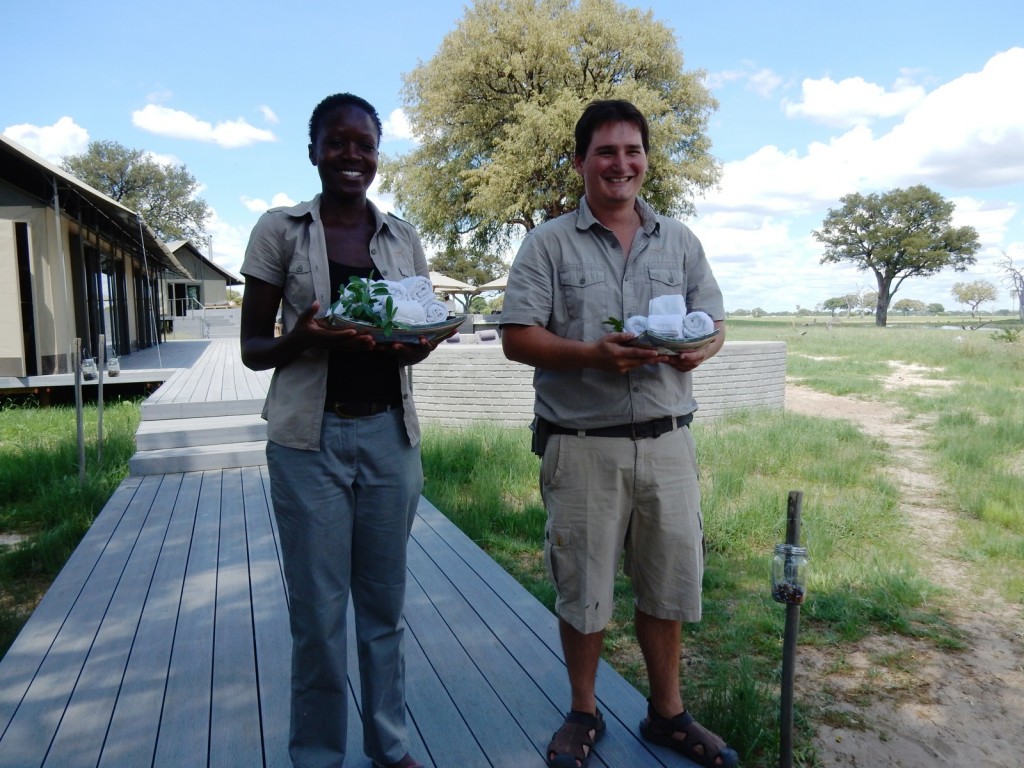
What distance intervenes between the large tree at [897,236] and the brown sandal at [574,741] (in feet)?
169

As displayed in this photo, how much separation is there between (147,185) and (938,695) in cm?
4735

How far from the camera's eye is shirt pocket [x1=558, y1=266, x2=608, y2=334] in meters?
2.03

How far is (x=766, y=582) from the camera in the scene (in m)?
4.13

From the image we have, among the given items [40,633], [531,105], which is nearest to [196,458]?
[40,633]

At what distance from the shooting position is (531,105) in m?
20.4

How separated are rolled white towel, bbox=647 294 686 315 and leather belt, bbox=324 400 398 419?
723 mm

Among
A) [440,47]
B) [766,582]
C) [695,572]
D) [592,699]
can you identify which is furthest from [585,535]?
[440,47]

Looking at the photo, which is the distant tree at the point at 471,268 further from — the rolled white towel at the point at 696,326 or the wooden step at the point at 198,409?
the rolled white towel at the point at 696,326

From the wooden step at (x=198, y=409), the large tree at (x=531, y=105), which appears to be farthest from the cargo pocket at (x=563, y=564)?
the large tree at (x=531, y=105)

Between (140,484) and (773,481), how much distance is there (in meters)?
4.90

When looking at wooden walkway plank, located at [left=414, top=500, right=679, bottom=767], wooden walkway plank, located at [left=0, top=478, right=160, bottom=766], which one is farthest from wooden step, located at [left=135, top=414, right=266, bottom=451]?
wooden walkway plank, located at [left=414, top=500, right=679, bottom=767]

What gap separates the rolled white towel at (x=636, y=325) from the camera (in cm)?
185

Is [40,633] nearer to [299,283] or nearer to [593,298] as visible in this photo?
[299,283]

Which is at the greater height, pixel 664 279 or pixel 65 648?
pixel 664 279
